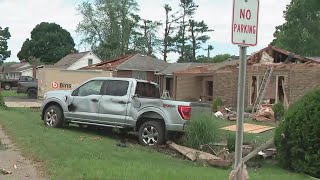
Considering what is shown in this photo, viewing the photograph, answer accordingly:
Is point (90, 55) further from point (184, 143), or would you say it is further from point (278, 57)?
point (184, 143)

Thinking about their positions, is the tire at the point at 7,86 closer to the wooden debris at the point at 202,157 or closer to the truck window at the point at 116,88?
the truck window at the point at 116,88

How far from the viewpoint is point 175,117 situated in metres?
12.8

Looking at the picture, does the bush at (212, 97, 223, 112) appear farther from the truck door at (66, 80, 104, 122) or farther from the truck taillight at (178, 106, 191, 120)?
the truck taillight at (178, 106, 191, 120)

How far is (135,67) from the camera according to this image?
42469 millimetres

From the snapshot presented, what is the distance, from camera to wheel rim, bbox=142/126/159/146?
13109 mm

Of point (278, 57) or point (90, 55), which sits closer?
point (278, 57)

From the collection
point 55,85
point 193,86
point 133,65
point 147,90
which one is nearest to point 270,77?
point 193,86

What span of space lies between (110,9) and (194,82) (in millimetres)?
37034

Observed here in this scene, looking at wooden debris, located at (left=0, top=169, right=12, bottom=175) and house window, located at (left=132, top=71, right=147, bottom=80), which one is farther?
house window, located at (left=132, top=71, right=147, bottom=80)

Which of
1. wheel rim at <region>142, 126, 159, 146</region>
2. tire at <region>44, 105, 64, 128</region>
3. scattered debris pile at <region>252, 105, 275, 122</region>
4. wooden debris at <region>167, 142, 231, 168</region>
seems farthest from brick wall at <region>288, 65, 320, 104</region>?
wooden debris at <region>167, 142, 231, 168</region>

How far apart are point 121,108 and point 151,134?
4.12 ft

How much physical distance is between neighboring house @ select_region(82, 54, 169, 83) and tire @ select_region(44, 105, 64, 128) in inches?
968

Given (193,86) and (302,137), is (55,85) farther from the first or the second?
(302,137)

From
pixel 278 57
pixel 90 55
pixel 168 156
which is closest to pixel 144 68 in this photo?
pixel 278 57
